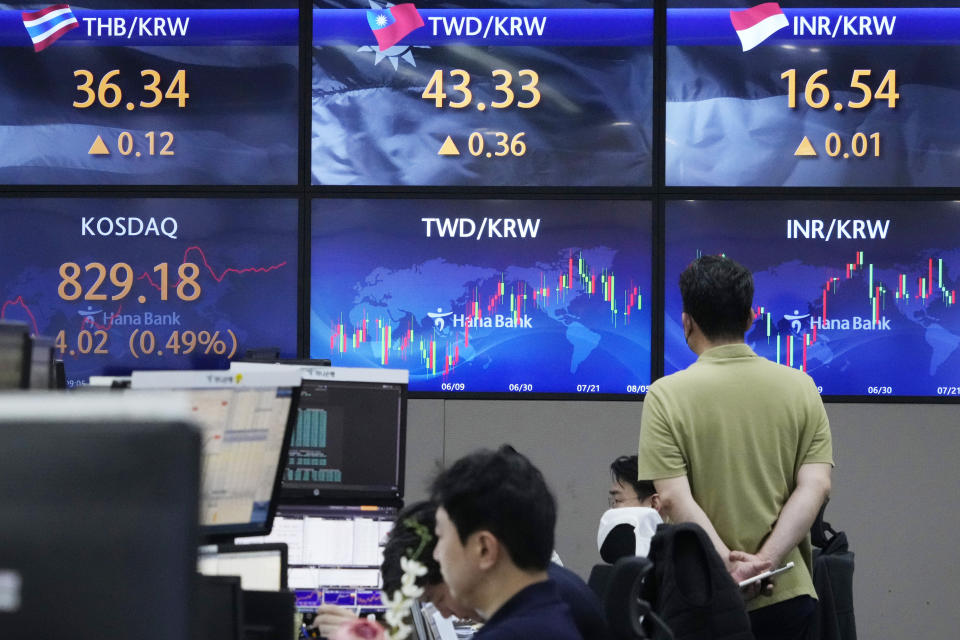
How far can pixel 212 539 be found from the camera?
6.12ft

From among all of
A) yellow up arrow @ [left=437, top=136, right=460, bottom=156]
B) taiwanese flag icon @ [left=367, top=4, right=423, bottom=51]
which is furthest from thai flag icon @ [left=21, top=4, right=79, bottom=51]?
yellow up arrow @ [left=437, top=136, right=460, bottom=156]

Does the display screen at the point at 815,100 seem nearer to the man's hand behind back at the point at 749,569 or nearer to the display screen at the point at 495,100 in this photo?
the display screen at the point at 495,100

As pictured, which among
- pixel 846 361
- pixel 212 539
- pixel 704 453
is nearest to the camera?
pixel 212 539

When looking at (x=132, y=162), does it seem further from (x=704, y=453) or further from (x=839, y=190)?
(x=704, y=453)

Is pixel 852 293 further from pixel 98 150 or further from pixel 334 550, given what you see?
pixel 98 150

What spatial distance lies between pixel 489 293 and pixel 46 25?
6.58ft

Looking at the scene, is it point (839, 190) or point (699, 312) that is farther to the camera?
point (839, 190)

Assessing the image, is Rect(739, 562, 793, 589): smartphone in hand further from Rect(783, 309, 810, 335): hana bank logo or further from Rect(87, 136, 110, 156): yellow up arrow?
Rect(87, 136, 110, 156): yellow up arrow

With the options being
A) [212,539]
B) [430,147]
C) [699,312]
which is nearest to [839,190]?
[430,147]

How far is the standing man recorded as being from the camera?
242 cm

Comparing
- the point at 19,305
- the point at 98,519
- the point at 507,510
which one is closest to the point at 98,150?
the point at 19,305

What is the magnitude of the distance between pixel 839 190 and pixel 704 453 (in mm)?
2468

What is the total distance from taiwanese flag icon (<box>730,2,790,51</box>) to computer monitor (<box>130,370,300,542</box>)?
3.19 meters

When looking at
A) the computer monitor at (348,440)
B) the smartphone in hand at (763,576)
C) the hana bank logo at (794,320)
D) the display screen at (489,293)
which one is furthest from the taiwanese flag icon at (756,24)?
the smartphone in hand at (763,576)
